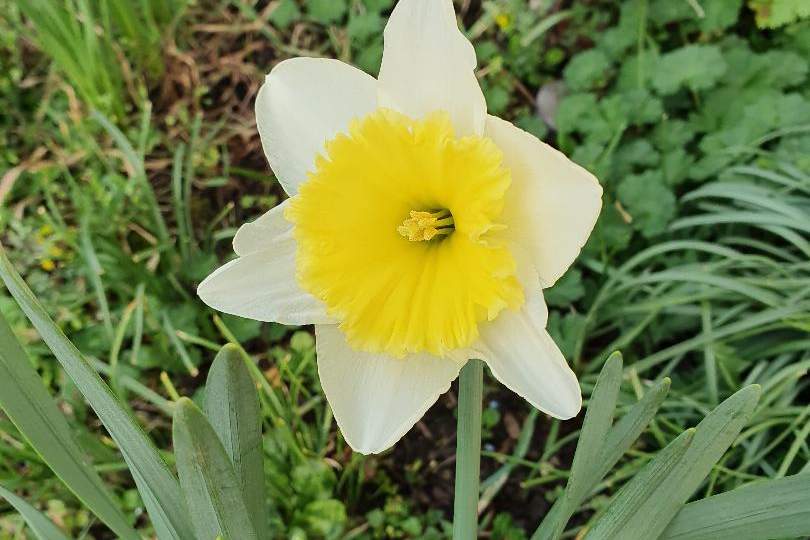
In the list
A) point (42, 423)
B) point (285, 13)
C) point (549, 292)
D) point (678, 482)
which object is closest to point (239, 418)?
point (42, 423)

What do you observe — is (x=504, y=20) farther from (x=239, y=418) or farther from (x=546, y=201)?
(x=239, y=418)

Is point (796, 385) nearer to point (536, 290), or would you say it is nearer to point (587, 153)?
point (587, 153)

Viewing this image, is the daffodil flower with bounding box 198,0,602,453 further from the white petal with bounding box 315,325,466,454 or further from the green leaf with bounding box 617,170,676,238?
the green leaf with bounding box 617,170,676,238

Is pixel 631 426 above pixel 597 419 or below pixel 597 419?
below

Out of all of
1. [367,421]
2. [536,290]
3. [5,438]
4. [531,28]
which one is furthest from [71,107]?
[536,290]

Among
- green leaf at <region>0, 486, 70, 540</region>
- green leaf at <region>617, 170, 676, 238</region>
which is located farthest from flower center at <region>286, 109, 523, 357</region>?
green leaf at <region>617, 170, 676, 238</region>

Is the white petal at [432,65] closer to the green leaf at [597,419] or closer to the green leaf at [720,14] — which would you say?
the green leaf at [597,419]
